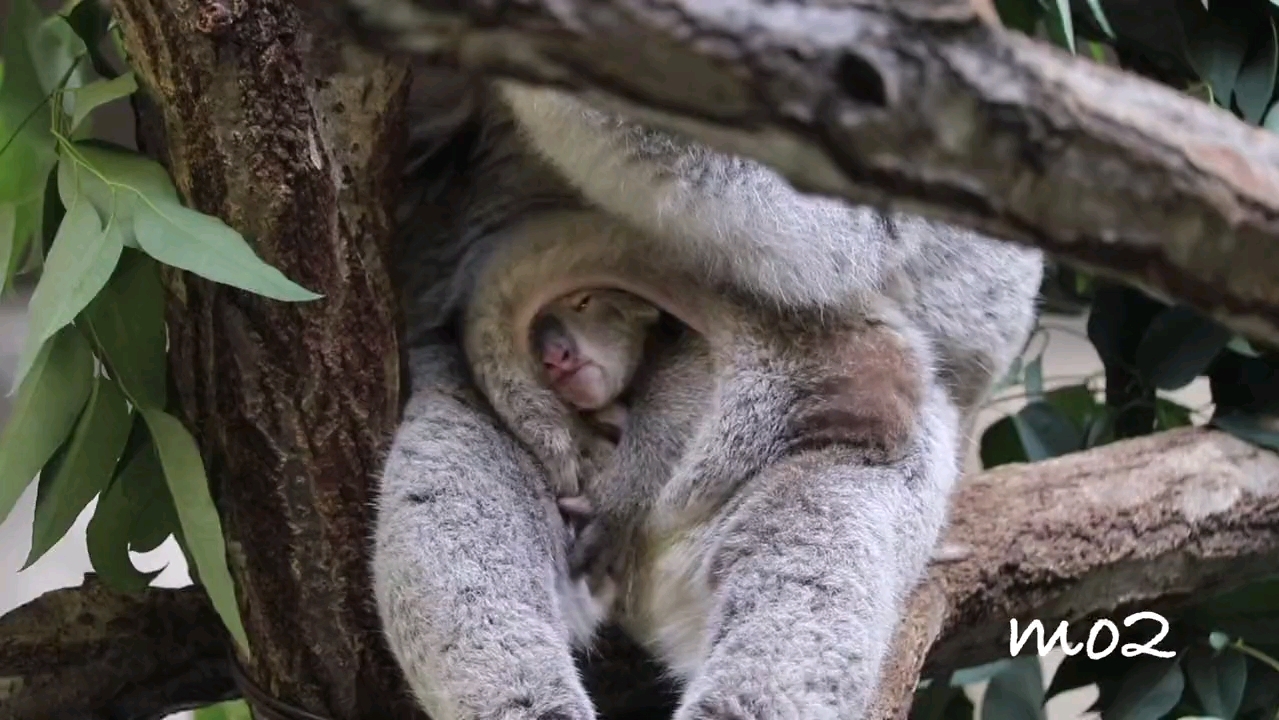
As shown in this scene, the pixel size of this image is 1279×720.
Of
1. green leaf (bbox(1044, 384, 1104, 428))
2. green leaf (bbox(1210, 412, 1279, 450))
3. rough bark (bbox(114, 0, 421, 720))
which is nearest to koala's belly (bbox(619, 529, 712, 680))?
rough bark (bbox(114, 0, 421, 720))

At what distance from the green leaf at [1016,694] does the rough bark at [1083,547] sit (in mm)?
Answer: 274

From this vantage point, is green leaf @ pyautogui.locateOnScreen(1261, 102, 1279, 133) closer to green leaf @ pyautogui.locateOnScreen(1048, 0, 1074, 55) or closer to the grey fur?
green leaf @ pyautogui.locateOnScreen(1048, 0, 1074, 55)

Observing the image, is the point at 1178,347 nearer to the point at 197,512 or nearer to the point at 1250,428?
the point at 1250,428

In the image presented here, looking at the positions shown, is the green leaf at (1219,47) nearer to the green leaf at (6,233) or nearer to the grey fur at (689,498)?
the grey fur at (689,498)

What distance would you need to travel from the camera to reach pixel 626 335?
60.6 inches

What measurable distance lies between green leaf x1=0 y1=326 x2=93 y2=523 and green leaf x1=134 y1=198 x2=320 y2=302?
0.25 metres

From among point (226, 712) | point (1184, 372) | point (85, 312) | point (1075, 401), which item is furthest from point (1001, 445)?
point (85, 312)

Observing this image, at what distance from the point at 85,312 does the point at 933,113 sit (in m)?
1.07

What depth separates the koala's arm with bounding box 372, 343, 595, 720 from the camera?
1.30 m

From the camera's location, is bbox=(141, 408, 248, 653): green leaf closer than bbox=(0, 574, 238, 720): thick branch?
Yes

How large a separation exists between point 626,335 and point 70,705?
831 millimetres

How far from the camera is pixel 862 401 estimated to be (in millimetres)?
1488

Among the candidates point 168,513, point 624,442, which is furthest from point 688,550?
point 168,513

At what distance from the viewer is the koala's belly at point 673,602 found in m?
1.47
